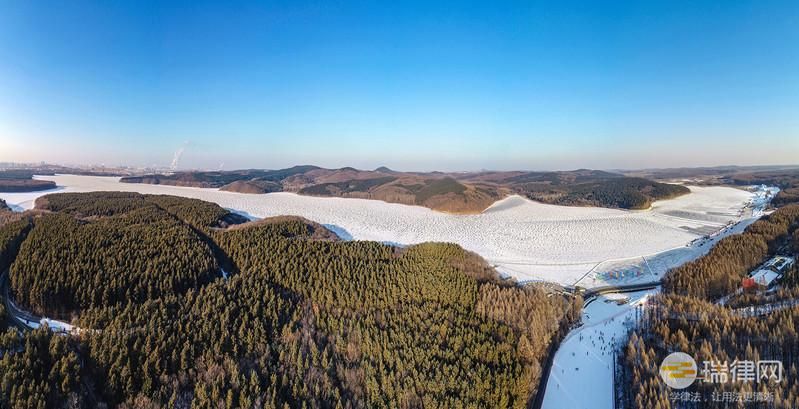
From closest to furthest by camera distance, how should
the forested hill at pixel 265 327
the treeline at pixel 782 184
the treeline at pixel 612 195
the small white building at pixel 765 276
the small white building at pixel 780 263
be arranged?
the forested hill at pixel 265 327 < the small white building at pixel 765 276 < the small white building at pixel 780 263 < the treeline at pixel 782 184 < the treeline at pixel 612 195

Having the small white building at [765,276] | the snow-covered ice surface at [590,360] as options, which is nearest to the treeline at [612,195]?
the small white building at [765,276]

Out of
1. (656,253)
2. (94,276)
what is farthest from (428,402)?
(656,253)

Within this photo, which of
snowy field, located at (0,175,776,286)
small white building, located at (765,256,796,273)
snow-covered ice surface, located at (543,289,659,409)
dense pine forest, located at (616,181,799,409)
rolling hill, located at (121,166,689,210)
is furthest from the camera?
rolling hill, located at (121,166,689,210)

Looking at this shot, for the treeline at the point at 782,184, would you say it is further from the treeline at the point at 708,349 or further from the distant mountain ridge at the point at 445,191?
the treeline at the point at 708,349

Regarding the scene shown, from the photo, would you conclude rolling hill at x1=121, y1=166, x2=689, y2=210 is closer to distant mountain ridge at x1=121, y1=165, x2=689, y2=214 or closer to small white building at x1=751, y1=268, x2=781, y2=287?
distant mountain ridge at x1=121, y1=165, x2=689, y2=214

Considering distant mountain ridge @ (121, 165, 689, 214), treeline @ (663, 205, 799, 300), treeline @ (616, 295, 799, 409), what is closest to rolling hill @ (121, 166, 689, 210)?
distant mountain ridge @ (121, 165, 689, 214)

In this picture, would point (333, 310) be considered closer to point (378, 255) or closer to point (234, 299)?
point (234, 299)
